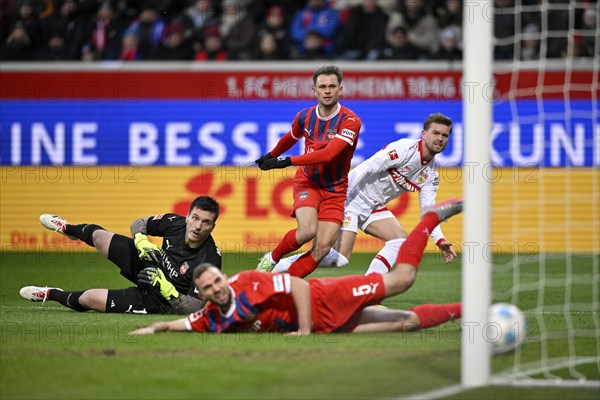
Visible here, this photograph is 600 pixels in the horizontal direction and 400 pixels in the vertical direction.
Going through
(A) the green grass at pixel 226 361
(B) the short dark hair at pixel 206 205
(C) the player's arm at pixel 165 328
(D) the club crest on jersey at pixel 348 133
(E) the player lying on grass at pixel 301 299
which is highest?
(D) the club crest on jersey at pixel 348 133

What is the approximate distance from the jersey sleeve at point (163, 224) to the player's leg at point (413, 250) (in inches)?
93.9

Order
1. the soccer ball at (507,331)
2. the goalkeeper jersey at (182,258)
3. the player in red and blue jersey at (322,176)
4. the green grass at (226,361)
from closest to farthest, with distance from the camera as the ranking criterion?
the green grass at (226,361) < the soccer ball at (507,331) < the goalkeeper jersey at (182,258) < the player in red and blue jersey at (322,176)

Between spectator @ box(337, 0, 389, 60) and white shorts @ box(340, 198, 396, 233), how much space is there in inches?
259

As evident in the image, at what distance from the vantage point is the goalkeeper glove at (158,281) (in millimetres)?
8359

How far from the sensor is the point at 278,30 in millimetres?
16391

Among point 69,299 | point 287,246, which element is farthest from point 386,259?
point 69,299

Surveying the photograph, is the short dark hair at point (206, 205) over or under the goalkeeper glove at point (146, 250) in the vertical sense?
over

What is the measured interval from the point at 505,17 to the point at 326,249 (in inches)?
316

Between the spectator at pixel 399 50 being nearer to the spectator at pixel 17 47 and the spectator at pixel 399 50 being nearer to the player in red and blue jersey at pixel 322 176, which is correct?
the spectator at pixel 17 47

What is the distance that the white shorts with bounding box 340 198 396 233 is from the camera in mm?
9859

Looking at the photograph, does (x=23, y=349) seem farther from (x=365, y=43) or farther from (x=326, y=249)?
(x=365, y=43)

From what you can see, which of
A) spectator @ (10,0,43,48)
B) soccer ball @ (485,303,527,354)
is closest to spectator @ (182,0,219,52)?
spectator @ (10,0,43,48)

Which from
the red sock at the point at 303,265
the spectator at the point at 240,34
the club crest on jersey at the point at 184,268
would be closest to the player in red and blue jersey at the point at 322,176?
the red sock at the point at 303,265

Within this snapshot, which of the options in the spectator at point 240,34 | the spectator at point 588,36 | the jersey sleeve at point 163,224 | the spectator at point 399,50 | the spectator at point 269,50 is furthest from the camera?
the spectator at point 240,34
